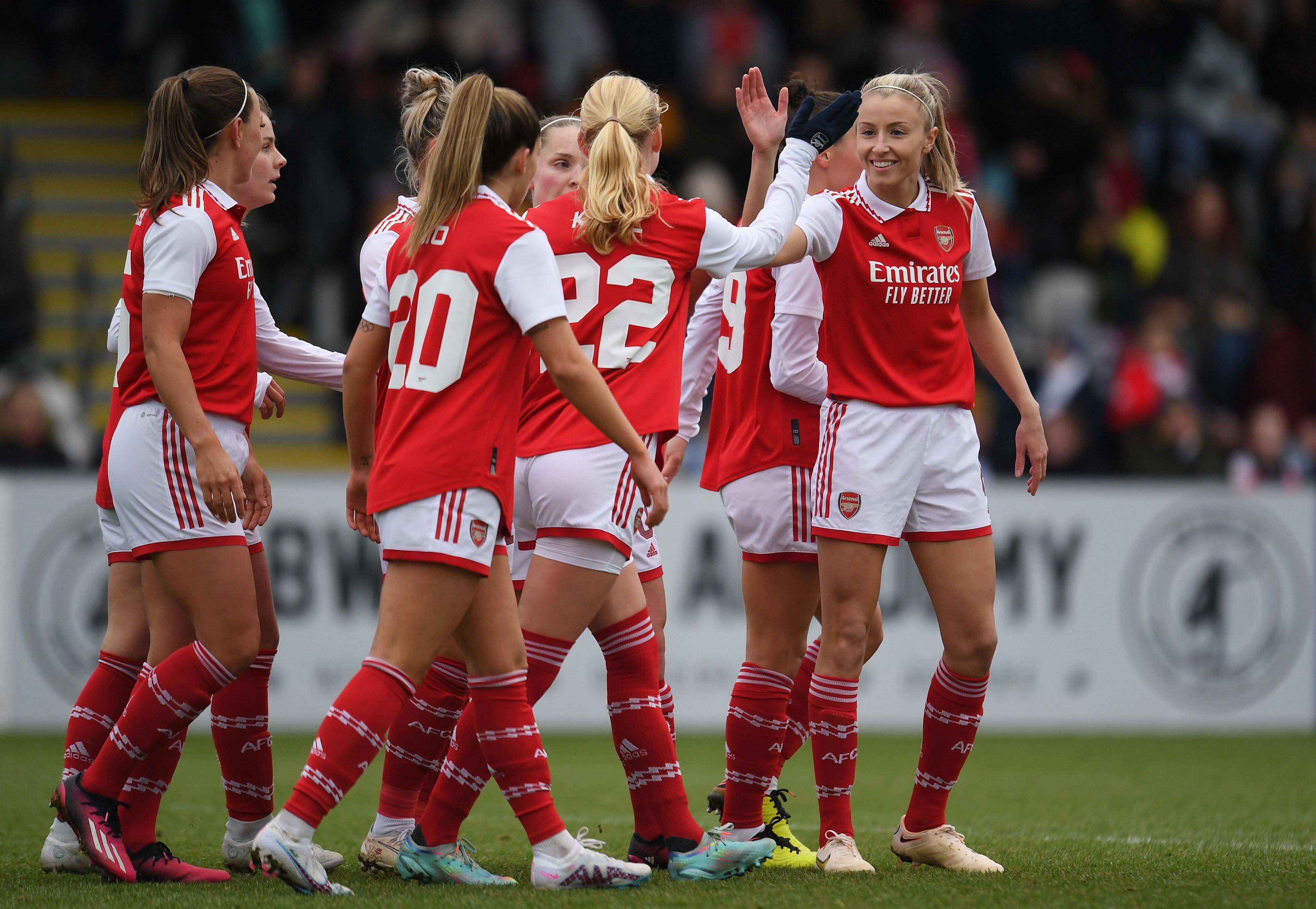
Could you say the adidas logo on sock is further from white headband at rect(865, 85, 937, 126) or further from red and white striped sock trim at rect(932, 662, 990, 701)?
white headband at rect(865, 85, 937, 126)

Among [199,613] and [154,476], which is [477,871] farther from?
[154,476]

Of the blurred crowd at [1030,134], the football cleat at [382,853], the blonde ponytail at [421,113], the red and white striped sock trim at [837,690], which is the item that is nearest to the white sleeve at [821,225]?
the blonde ponytail at [421,113]

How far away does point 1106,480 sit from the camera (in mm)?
10078

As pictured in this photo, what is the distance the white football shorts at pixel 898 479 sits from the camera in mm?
4340

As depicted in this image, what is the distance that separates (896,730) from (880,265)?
231 inches

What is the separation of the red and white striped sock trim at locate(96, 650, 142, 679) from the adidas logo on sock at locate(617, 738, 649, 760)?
1.49 metres

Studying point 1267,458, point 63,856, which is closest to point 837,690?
point 63,856

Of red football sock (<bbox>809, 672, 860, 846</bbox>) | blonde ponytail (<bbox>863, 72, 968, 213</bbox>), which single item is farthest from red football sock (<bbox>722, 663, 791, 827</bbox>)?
blonde ponytail (<bbox>863, 72, 968, 213</bbox>)

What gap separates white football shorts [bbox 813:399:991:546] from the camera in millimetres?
4340

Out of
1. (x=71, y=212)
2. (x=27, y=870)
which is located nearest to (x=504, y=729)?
(x=27, y=870)

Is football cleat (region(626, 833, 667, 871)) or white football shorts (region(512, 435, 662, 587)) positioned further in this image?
football cleat (region(626, 833, 667, 871))

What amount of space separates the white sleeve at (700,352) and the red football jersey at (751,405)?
5 centimetres

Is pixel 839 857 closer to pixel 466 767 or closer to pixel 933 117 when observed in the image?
pixel 466 767

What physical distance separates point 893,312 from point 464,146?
134 centimetres
